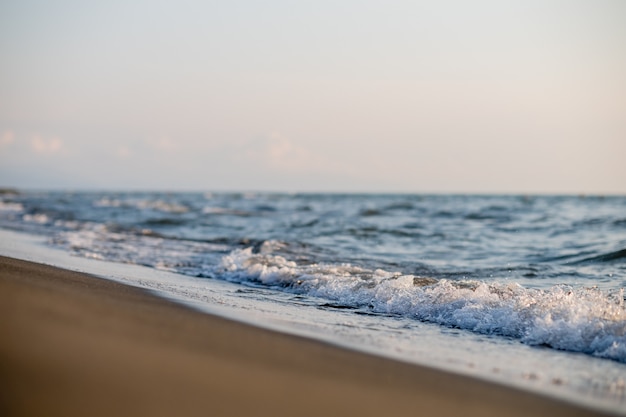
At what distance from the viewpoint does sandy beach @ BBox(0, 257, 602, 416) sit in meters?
2.96

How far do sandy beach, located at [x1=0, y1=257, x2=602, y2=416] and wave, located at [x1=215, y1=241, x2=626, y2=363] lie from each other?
1.94 metres

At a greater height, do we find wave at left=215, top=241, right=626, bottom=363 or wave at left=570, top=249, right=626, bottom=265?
wave at left=570, top=249, right=626, bottom=265

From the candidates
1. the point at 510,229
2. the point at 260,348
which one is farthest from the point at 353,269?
the point at 510,229

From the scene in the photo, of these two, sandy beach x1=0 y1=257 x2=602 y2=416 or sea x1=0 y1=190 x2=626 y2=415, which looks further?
sea x1=0 y1=190 x2=626 y2=415

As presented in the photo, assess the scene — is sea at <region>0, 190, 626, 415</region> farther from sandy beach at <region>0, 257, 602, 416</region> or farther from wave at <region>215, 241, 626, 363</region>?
sandy beach at <region>0, 257, 602, 416</region>

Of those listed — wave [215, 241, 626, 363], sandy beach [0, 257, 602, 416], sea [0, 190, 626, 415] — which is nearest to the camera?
sandy beach [0, 257, 602, 416]

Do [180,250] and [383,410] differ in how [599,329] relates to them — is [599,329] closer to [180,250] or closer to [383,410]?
[383,410]

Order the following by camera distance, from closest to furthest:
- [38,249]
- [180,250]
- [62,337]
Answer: [62,337]
[38,249]
[180,250]

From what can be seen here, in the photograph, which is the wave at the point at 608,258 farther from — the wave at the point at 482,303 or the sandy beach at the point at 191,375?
the sandy beach at the point at 191,375

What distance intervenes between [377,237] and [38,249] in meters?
7.95

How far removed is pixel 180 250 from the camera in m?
13.2

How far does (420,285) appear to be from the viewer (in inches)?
318

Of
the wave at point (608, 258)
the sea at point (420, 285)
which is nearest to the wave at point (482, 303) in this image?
the sea at point (420, 285)

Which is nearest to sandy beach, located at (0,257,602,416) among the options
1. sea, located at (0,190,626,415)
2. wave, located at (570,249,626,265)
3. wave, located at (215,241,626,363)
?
sea, located at (0,190,626,415)
